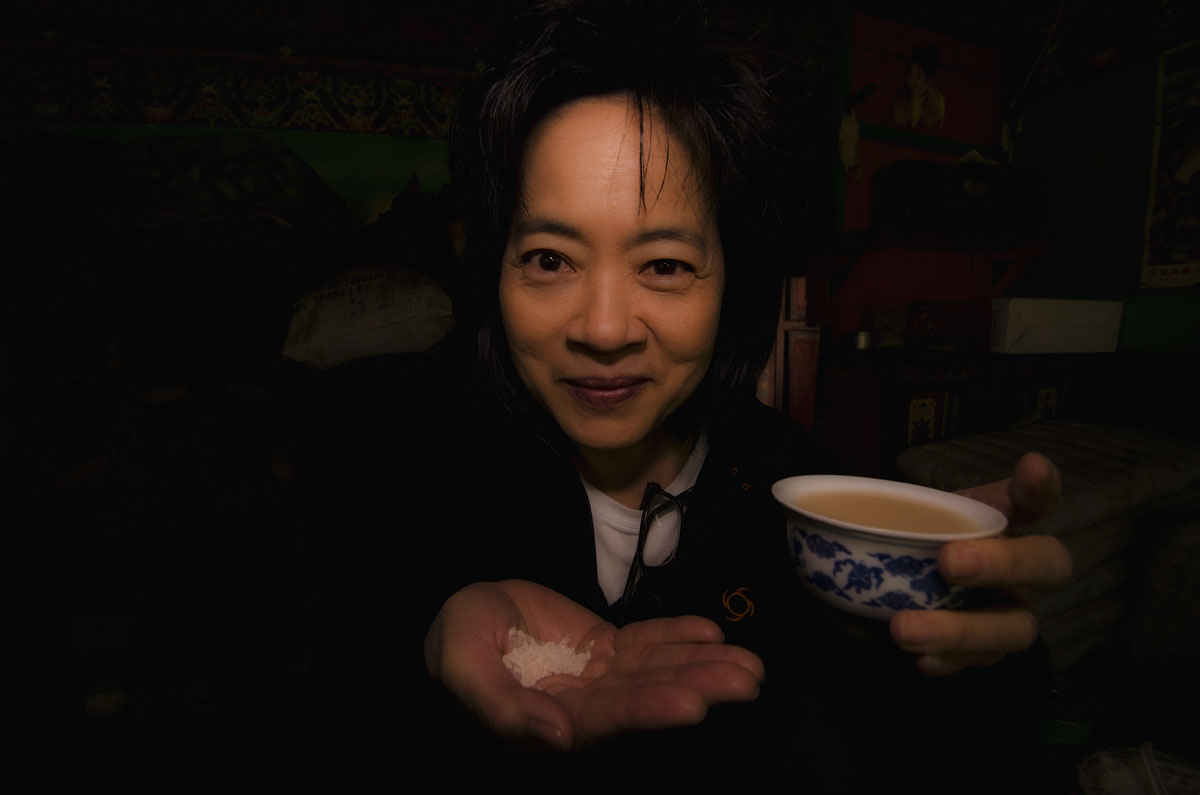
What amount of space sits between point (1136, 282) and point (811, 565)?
13.2 ft

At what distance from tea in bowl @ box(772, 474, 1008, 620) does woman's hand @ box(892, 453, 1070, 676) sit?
0.07ft

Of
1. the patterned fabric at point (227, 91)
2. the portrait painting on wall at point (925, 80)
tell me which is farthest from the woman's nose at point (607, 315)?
the portrait painting on wall at point (925, 80)

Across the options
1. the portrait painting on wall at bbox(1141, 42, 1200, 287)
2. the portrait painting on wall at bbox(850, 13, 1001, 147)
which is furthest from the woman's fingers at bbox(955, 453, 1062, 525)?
the portrait painting on wall at bbox(850, 13, 1001, 147)

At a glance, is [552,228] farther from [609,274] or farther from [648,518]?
[648,518]

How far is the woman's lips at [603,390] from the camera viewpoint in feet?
3.26

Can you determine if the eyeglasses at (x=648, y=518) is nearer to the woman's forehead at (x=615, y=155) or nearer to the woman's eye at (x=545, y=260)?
the woman's eye at (x=545, y=260)

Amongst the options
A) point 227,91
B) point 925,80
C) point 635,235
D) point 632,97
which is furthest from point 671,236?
point 925,80

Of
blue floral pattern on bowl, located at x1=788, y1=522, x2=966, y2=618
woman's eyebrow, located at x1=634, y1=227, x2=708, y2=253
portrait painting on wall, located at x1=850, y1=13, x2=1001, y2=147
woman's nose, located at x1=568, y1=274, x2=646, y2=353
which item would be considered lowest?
blue floral pattern on bowl, located at x1=788, y1=522, x2=966, y2=618

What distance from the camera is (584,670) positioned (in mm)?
828

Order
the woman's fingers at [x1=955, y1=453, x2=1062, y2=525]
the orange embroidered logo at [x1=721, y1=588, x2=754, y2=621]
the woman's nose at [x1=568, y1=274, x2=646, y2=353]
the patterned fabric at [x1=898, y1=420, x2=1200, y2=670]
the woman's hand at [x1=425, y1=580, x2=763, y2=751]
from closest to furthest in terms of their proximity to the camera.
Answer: the woman's hand at [x1=425, y1=580, x2=763, y2=751]
the woman's fingers at [x1=955, y1=453, x2=1062, y2=525]
the woman's nose at [x1=568, y1=274, x2=646, y2=353]
the orange embroidered logo at [x1=721, y1=588, x2=754, y2=621]
the patterned fabric at [x1=898, y1=420, x2=1200, y2=670]

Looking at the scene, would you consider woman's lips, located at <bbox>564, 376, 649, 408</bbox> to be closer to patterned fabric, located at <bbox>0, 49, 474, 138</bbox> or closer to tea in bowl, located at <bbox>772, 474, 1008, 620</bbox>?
tea in bowl, located at <bbox>772, 474, 1008, 620</bbox>

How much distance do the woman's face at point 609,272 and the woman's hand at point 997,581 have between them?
566 millimetres

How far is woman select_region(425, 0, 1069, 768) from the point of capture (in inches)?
26.0

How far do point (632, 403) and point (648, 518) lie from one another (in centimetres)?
34
